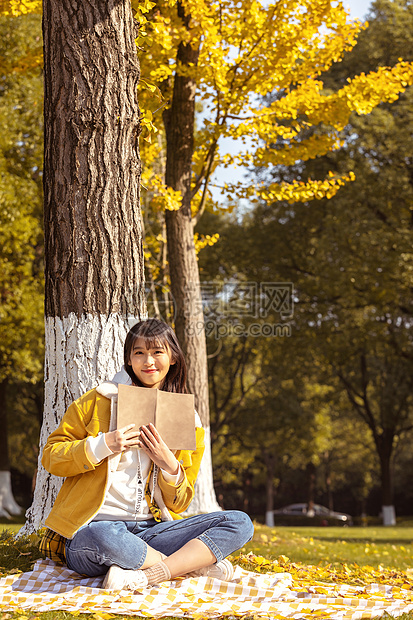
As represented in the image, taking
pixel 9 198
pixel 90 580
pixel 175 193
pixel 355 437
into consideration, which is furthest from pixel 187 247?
pixel 355 437

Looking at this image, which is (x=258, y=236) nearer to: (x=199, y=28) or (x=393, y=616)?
(x=199, y=28)

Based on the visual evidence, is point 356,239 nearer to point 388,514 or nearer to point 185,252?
point 185,252

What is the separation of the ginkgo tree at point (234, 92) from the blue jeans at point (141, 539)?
14.0 ft

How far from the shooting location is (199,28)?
6.58 meters

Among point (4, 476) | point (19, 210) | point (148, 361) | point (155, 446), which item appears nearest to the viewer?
point (155, 446)

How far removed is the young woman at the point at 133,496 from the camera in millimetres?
2920

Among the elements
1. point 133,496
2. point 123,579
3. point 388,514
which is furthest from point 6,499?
point 123,579

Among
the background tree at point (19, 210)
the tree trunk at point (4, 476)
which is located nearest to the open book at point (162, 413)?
the background tree at point (19, 210)

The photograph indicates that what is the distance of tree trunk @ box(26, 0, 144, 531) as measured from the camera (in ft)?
13.0

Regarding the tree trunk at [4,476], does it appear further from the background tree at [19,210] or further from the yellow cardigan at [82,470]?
the yellow cardigan at [82,470]

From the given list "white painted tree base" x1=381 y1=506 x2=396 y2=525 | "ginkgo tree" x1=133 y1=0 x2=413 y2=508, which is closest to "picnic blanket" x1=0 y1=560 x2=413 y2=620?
"ginkgo tree" x1=133 y1=0 x2=413 y2=508

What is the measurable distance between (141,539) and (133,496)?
8.7 inches

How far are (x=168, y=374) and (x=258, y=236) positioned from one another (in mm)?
14058

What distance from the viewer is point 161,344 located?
323cm
